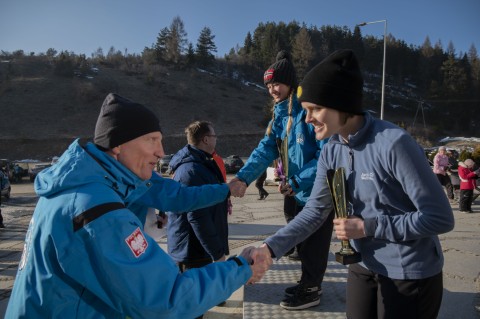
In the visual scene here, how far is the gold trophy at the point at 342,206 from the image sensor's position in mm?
2166

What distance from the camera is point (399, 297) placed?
6.57 ft

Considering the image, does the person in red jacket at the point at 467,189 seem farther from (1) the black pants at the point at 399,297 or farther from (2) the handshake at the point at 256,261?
(2) the handshake at the point at 256,261

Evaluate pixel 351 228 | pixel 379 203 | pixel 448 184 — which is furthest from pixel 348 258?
pixel 448 184

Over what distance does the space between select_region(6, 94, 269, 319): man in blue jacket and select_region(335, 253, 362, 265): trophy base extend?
2.17 ft

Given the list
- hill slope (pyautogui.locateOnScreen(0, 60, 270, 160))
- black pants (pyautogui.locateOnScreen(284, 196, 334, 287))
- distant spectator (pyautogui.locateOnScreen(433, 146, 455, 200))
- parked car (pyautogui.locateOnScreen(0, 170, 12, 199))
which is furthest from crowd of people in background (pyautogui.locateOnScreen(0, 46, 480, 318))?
hill slope (pyautogui.locateOnScreen(0, 60, 270, 160))

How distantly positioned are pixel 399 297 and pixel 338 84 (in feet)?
3.74

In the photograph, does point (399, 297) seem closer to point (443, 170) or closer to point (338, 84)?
point (338, 84)

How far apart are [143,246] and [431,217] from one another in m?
1.31


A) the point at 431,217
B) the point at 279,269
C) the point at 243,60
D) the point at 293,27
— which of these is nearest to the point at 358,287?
the point at 431,217

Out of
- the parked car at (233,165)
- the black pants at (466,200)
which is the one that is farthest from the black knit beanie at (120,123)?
the parked car at (233,165)

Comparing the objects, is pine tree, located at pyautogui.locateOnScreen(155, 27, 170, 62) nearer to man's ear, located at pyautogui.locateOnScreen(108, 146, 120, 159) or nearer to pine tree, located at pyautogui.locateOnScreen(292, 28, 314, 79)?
pine tree, located at pyautogui.locateOnScreen(292, 28, 314, 79)

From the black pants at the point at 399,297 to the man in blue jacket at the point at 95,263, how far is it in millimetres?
812

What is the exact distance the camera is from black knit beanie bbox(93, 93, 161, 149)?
1872mm

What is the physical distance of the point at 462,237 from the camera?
6285 millimetres
